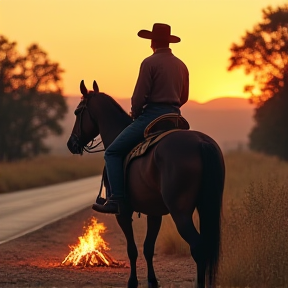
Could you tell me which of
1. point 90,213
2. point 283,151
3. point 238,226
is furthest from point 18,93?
point 238,226

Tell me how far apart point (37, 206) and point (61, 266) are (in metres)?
13.1

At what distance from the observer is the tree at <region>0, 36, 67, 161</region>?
216ft

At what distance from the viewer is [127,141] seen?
993cm

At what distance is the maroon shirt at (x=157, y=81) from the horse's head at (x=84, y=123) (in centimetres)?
121

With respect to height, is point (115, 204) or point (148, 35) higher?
point (148, 35)

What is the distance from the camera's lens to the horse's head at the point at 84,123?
1109cm

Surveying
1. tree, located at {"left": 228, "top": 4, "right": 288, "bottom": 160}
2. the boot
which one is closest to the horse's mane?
the boot

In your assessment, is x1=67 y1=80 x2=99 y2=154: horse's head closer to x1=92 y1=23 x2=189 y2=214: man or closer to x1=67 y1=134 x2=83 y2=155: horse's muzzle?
x1=67 y1=134 x2=83 y2=155: horse's muzzle

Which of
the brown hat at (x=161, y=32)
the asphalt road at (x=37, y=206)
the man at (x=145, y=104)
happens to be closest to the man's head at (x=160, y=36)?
the brown hat at (x=161, y=32)

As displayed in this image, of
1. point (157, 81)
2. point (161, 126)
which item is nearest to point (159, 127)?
point (161, 126)

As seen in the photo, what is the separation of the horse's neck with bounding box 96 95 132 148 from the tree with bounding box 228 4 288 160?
1624 inches

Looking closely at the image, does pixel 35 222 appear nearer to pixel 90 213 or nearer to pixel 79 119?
pixel 90 213

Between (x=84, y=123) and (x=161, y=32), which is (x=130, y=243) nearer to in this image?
(x=84, y=123)

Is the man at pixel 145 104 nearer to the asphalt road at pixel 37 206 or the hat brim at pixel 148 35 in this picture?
the hat brim at pixel 148 35
